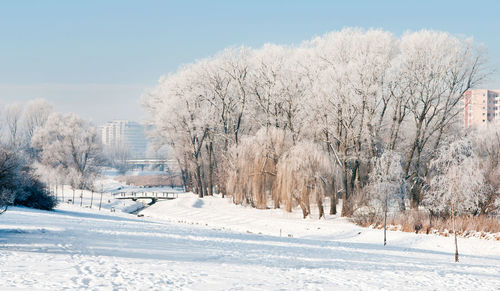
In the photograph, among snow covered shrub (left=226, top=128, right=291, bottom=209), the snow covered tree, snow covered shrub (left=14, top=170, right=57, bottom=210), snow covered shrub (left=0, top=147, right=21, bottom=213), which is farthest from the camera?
the snow covered tree

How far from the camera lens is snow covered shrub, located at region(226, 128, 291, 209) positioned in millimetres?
36281

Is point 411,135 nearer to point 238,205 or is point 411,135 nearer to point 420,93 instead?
point 420,93

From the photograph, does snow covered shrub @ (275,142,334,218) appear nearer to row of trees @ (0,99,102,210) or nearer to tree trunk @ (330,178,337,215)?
Result: tree trunk @ (330,178,337,215)

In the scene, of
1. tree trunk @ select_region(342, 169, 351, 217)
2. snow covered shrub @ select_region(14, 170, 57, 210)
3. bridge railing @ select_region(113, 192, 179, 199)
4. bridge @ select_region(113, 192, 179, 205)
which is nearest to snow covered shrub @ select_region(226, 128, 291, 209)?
tree trunk @ select_region(342, 169, 351, 217)

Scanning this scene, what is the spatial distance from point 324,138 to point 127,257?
2515 cm

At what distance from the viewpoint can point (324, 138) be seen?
122 ft

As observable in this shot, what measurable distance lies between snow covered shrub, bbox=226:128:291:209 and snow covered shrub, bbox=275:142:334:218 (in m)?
2.60

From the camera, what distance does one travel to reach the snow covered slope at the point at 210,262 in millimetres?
10945

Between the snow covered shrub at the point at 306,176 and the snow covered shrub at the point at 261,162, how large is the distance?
8.54 ft

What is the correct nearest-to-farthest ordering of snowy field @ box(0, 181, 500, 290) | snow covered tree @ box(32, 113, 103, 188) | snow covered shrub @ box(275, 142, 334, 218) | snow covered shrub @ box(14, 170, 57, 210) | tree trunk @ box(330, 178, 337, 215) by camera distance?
snowy field @ box(0, 181, 500, 290), snow covered shrub @ box(275, 142, 334, 218), snow covered shrub @ box(14, 170, 57, 210), tree trunk @ box(330, 178, 337, 215), snow covered tree @ box(32, 113, 103, 188)

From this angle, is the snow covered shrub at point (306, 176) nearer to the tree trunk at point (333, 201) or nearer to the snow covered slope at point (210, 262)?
the tree trunk at point (333, 201)

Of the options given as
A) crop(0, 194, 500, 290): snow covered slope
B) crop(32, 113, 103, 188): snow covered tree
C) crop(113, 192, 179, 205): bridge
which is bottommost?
crop(113, 192, 179, 205): bridge

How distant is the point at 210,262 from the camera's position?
46.7 ft

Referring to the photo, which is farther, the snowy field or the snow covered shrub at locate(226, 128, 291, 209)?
the snow covered shrub at locate(226, 128, 291, 209)
